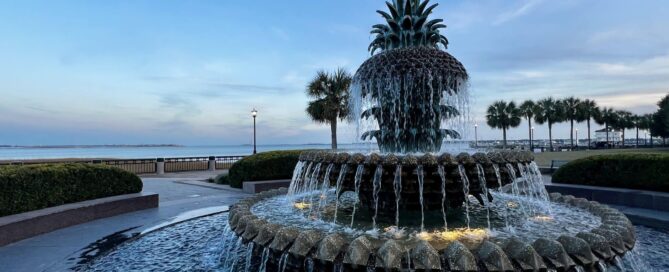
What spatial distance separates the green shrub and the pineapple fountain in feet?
25.3

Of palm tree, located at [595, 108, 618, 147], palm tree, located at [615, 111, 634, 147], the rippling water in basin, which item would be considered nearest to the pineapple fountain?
the rippling water in basin

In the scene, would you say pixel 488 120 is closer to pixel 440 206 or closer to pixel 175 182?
pixel 175 182

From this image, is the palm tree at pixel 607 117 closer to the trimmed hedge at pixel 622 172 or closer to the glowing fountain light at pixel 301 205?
the trimmed hedge at pixel 622 172

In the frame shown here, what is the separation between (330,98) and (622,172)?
2223 centimetres

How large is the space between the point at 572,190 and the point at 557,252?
408 inches

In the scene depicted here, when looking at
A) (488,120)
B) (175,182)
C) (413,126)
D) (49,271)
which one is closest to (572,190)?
(413,126)

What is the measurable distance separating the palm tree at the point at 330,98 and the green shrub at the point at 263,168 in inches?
536

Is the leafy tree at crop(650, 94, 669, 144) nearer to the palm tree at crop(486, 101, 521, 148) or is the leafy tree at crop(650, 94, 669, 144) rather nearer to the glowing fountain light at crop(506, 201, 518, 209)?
the palm tree at crop(486, 101, 521, 148)

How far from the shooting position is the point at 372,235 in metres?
5.87

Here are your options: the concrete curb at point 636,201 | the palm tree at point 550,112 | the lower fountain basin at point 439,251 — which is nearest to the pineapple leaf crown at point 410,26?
the lower fountain basin at point 439,251

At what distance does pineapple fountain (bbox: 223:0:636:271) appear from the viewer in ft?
15.0

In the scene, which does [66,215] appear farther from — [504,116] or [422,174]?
[504,116]

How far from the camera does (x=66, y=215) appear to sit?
9531 millimetres

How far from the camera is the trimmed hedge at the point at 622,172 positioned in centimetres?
1144
